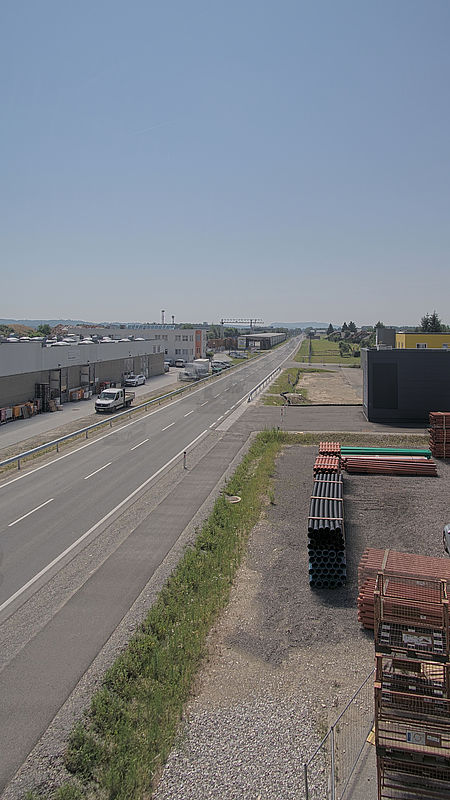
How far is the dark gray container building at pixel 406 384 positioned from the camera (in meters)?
34.2

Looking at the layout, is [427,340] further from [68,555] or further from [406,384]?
[68,555]

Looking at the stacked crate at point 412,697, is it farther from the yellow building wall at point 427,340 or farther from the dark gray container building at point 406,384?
the yellow building wall at point 427,340

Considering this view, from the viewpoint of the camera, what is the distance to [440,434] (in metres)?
26.6

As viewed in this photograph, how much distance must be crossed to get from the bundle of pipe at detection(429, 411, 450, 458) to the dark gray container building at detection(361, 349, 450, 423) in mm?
7992

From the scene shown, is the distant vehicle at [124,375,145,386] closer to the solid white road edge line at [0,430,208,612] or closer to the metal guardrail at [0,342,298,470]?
the metal guardrail at [0,342,298,470]

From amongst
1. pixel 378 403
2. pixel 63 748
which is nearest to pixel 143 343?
pixel 378 403

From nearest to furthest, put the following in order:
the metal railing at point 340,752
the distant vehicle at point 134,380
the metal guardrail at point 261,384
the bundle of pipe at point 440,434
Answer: the metal railing at point 340,752
the bundle of pipe at point 440,434
the metal guardrail at point 261,384
the distant vehicle at point 134,380

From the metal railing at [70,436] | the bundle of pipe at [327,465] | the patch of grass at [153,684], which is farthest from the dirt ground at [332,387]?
the patch of grass at [153,684]

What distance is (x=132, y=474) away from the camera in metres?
23.1

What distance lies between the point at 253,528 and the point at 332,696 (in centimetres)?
818

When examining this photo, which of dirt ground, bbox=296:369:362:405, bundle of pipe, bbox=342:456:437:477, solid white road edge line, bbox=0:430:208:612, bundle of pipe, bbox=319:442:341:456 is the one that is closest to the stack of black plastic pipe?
solid white road edge line, bbox=0:430:208:612

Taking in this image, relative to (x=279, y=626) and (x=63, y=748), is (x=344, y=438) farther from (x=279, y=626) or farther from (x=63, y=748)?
(x=63, y=748)

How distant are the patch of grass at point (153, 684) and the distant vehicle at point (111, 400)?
2476cm

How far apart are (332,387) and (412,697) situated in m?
51.7
